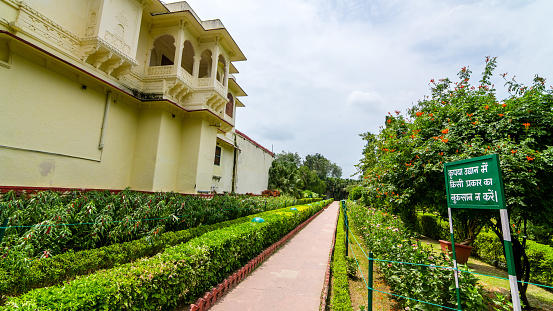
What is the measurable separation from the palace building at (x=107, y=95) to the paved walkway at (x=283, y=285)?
17.8ft

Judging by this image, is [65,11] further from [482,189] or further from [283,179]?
[283,179]

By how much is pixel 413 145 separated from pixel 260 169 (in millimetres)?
16851

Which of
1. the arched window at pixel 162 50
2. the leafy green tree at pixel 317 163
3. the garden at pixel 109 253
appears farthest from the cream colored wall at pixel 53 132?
the leafy green tree at pixel 317 163

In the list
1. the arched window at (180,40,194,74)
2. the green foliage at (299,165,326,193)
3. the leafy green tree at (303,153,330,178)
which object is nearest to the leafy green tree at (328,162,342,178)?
the leafy green tree at (303,153,330,178)

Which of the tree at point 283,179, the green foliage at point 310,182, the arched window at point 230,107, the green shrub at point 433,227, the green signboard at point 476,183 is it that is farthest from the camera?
the green foliage at point 310,182

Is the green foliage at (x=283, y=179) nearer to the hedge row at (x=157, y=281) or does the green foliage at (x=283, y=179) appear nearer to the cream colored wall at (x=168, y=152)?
the cream colored wall at (x=168, y=152)

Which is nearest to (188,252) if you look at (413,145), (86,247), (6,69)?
(86,247)

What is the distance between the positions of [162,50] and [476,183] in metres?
11.9

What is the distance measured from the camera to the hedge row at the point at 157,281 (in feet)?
6.75

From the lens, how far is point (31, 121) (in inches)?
225

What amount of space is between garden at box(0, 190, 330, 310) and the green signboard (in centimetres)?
358

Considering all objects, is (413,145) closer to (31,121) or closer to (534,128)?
(534,128)

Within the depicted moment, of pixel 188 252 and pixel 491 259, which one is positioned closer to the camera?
Answer: pixel 188 252

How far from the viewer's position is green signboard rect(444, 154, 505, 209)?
2.12 metres
